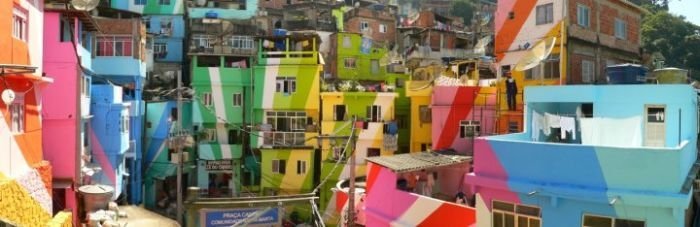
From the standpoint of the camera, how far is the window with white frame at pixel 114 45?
105 feet

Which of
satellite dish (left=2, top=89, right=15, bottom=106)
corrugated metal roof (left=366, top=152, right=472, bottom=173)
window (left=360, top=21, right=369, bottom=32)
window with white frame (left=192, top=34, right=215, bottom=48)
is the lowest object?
corrugated metal roof (left=366, top=152, right=472, bottom=173)

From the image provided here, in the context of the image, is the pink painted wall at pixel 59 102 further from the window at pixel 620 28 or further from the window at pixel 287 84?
the window at pixel 620 28

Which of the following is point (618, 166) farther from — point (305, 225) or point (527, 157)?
point (305, 225)

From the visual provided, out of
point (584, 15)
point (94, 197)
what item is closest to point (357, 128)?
point (584, 15)

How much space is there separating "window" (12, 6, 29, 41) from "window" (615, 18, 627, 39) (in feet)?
72.1

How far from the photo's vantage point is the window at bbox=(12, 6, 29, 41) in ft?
48.3

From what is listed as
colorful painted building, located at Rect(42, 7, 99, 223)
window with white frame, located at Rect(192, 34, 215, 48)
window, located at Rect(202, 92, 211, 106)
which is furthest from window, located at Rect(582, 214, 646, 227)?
window with white frame, located at Rect(192, 34, 215, 48)

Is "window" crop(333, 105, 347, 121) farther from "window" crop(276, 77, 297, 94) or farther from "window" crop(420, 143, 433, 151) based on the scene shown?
"window" crop(420, 143, 433, 151)

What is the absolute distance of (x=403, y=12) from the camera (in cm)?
7894

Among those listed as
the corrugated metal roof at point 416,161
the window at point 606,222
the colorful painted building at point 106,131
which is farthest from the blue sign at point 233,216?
the colorful painted building at point 106,131

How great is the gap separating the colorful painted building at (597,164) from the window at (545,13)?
7210mm

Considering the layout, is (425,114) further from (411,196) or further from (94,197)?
(94,197)

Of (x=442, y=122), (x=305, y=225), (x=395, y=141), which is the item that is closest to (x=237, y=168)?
(x=305, y=225)

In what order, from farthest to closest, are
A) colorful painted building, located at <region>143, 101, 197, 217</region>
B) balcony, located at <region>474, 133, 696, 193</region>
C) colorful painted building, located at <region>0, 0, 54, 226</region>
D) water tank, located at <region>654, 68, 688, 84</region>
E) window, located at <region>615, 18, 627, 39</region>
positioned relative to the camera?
1. colorful painted building, located at <region>143, 101, 197, 217</region>
2. window, located at <region>615, 18, 627, 39</region>
3. water tank, located at <region>654, 68, 688, 84</region>
4. colorful painted building, located at <region>0, 0, 54, 226</region>
5. balcony, located at <region>474, 133, 696, 193</region>
